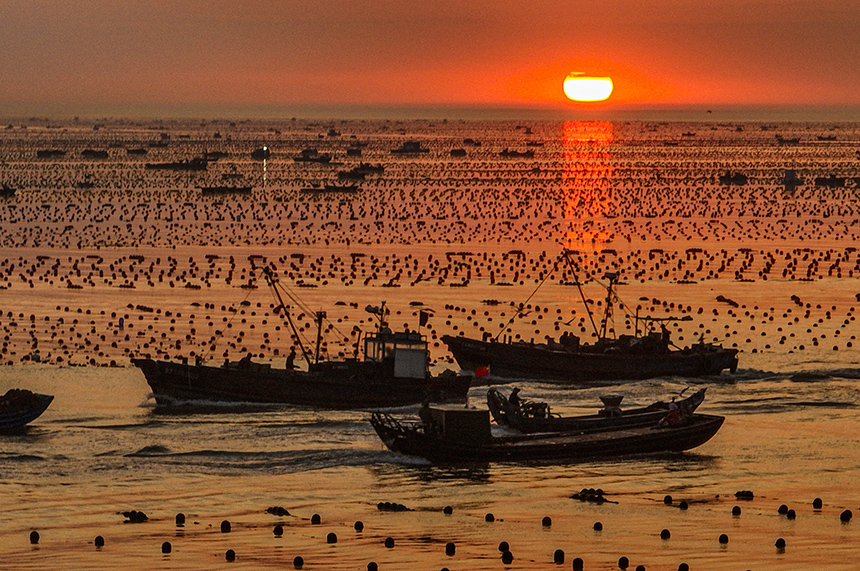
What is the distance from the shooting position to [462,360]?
196 feet

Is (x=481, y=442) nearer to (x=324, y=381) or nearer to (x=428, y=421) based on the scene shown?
(x=428, y=421)

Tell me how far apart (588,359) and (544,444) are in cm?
1448

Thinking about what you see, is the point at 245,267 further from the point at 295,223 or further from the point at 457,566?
the point at 457,566

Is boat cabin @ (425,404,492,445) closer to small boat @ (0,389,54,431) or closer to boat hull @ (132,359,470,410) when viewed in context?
boat hull @ (132,359,470,410)

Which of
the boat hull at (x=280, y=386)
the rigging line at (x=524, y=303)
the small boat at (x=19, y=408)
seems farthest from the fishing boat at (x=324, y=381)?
the rigging line at (x=524, y=303)

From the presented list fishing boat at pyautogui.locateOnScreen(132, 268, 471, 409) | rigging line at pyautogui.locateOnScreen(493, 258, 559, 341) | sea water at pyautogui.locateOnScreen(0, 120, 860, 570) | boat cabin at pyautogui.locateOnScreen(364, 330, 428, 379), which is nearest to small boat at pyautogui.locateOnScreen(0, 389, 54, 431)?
sea water at pyautogui.locateOnScreen(0, 120, 860, 570)

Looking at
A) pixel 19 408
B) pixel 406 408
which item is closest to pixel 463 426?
pixel 406 408

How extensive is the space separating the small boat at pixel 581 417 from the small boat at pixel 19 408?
15274mm

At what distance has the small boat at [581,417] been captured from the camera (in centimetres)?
4788

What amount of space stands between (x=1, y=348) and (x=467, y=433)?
80.1 ft

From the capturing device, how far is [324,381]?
53.4m

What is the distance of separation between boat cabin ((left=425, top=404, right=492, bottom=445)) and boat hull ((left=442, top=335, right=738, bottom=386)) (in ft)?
44.9

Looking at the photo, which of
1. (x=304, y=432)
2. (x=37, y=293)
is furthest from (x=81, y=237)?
(x=304, y=432)

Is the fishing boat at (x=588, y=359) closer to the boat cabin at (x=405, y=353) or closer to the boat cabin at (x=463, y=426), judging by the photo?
the boat cabin at (x=405, y=353)
